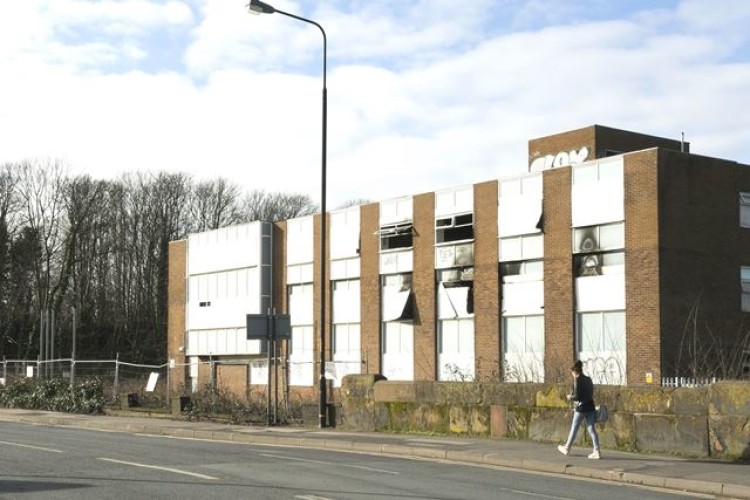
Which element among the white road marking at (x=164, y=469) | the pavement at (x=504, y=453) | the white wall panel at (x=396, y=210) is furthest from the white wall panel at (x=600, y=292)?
the white road marking at (x=164, y=469)

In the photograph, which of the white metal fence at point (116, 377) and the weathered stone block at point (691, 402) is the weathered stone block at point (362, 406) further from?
the white metal fence at point (116, 377)

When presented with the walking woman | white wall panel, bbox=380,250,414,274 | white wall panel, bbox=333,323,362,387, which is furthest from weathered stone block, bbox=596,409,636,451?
white wall panel, bbox=333,323,362,387

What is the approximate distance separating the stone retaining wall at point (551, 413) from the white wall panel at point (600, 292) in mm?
15728

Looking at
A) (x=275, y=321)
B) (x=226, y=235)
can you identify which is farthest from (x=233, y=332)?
(x=275, y=321)

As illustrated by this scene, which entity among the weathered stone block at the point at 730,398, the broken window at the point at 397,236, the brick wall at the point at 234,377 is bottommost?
the brick wall at the point at 234,377

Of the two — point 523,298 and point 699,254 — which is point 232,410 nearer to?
point 523,298

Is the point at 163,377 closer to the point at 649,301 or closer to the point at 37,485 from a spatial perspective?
the point at 649,301

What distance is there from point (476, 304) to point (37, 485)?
30.9 metres

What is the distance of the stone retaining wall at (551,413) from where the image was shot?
16750 millimetres

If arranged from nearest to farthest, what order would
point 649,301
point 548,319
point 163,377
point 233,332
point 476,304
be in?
point 649,301 → point 548,319 → point 476,304 → point 163,377 → point 233,332

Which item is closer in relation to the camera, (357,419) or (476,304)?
(357,419)

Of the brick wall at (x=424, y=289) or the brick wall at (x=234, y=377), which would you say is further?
the brick wall at (x=234, y=377)

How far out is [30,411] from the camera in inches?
A: 1416

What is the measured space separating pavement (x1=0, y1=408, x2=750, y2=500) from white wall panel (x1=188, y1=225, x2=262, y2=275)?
26919 millimetres
